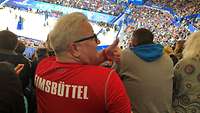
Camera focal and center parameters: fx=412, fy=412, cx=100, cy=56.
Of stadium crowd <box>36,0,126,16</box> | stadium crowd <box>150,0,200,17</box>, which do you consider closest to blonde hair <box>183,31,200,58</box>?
stadium crowd <box>150,0,200,17</box>

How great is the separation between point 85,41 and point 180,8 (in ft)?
73.3

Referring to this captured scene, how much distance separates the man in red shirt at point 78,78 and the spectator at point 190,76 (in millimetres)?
816

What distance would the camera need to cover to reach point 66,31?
154 cm

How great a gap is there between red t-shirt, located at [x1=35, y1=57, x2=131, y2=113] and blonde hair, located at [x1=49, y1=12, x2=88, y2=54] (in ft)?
0.27

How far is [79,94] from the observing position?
1.50 m

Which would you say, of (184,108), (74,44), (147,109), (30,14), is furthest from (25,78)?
(30,14)

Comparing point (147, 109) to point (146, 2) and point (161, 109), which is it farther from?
point (146, 2)

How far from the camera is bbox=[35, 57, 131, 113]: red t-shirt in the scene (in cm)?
146

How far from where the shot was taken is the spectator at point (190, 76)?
2.24 m

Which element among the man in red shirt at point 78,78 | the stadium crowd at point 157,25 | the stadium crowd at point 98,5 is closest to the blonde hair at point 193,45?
the man in red shirt at point 78,78

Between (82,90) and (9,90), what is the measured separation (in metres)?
0.33

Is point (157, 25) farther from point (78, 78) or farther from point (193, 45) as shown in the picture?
point (78, 78)

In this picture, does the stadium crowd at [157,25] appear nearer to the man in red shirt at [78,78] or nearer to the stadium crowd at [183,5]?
the stadium crowd at [183,5]

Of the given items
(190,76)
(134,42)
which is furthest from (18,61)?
(190,76)
